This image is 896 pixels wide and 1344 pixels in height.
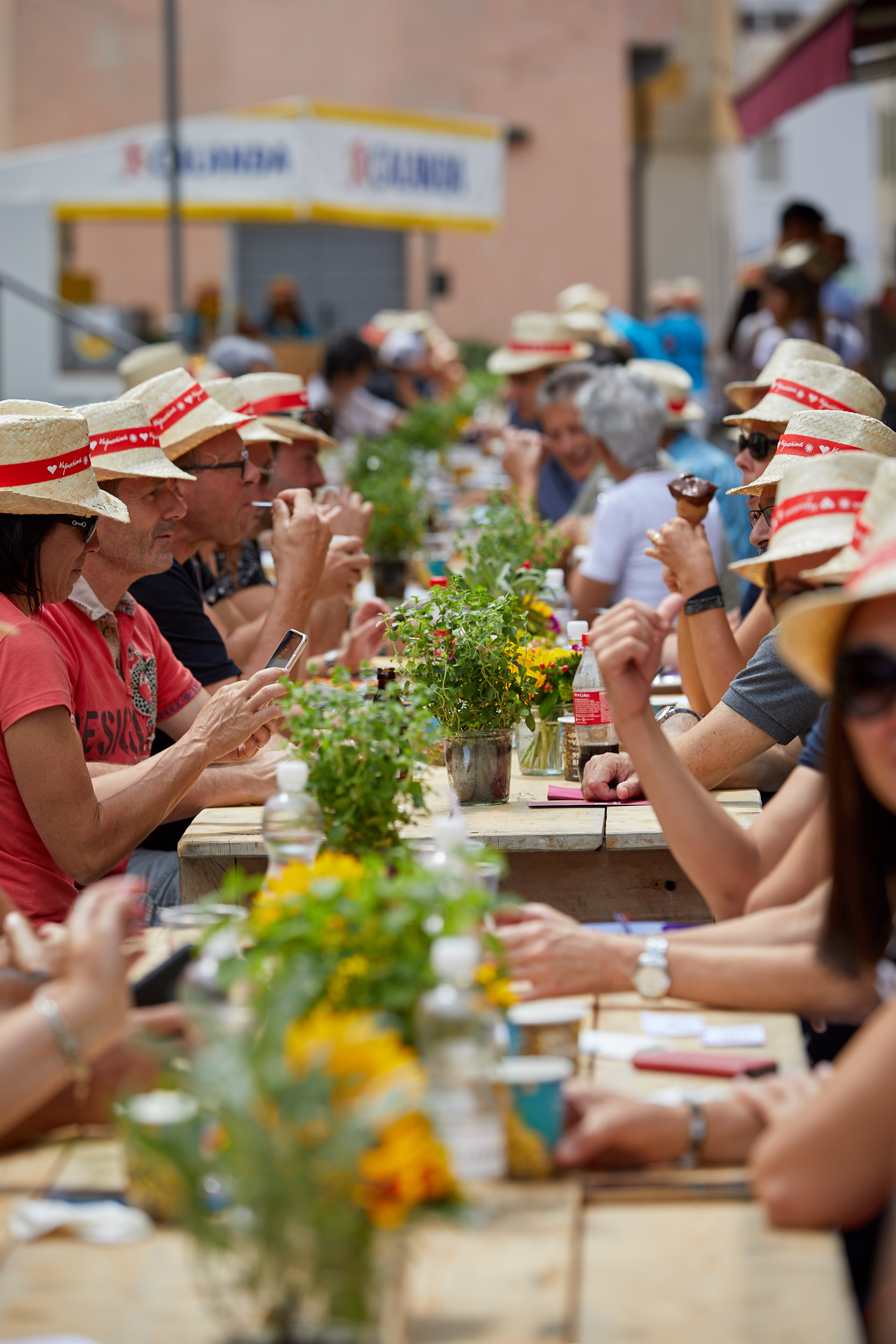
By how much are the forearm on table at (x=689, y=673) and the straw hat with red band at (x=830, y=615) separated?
1.99 metres

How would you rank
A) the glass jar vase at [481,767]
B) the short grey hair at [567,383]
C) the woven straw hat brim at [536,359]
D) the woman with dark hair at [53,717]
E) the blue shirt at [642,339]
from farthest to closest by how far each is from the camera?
the blue shirt at [642,339], the woven straw hat brim at [536,359], the short grey hair at [567,383], the glass jar vase at [481,767], the woman with dark hair at [53,717]

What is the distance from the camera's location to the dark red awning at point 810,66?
834 centimetres

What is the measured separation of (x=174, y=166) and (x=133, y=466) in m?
7.96

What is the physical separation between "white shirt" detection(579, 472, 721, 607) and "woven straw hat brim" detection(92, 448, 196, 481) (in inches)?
74.9

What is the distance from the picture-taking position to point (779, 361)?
4.56m

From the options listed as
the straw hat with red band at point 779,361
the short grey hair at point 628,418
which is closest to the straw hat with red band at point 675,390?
the short grey hair at point 628,418

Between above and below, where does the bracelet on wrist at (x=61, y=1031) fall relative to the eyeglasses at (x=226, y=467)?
below

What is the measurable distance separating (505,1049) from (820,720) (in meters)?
0.88

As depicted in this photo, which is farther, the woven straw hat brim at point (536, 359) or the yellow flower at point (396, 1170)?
the woven straw hat brim at point (536, 359)

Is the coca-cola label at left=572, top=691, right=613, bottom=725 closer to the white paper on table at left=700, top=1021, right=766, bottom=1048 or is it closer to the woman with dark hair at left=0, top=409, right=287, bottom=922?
the woman with dark hair at left=0, top=409, right=287, bottom=922

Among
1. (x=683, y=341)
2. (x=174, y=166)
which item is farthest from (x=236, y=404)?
(x=174, y=166)

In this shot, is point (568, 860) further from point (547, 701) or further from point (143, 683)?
point (143, 683)

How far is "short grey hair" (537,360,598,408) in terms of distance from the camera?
6.83 metres

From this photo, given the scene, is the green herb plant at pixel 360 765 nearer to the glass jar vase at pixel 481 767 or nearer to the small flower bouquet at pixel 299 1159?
the glass jar vase at pixel 481 767
